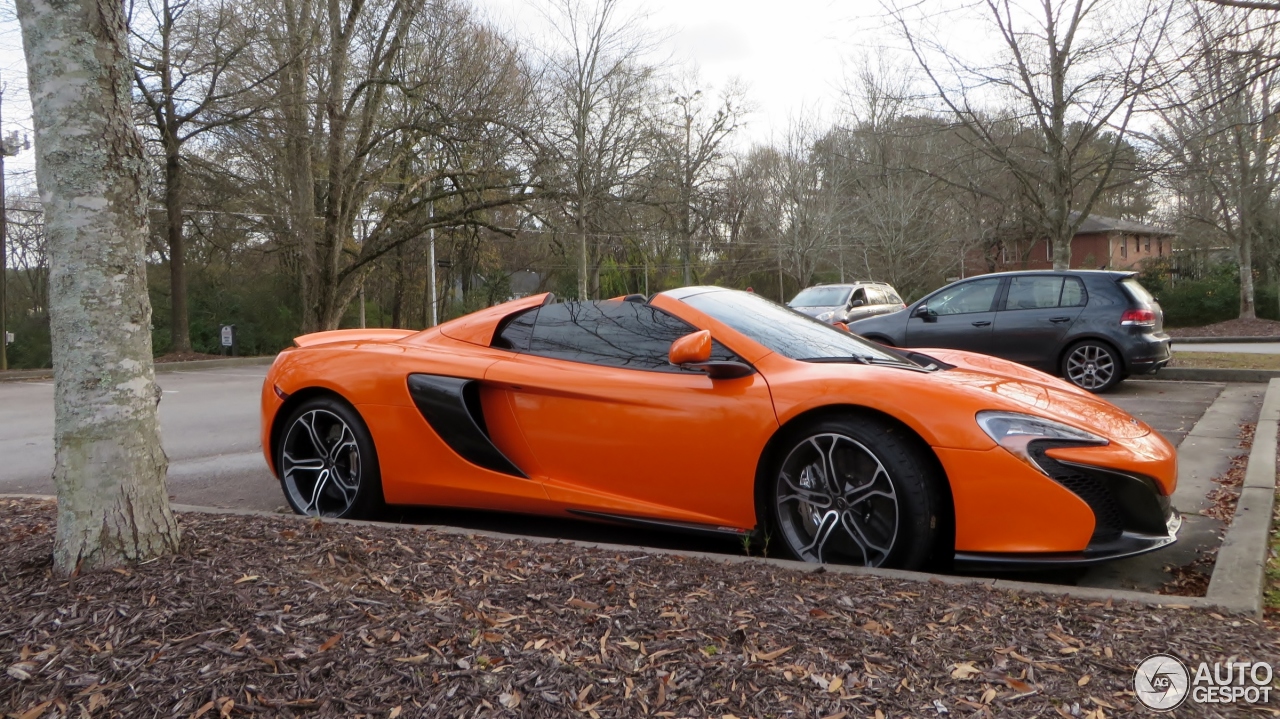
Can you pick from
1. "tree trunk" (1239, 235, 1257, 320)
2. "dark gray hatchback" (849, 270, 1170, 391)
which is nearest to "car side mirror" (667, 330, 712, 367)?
"dark gray hatchback" (849, 270, 1170, 391)

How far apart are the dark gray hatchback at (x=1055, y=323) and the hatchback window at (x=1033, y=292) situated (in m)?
0.01

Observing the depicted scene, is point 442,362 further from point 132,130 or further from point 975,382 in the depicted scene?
point 975,382

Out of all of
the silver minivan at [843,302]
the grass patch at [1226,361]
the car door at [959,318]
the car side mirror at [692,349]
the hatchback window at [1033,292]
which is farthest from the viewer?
the silver minivan at [843,302]

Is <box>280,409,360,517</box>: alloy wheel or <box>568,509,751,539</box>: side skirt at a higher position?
<box>280,409,360,517</box>: alloy wheel

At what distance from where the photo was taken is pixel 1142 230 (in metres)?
55.3

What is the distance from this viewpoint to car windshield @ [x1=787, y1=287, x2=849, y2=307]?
64.5 feet

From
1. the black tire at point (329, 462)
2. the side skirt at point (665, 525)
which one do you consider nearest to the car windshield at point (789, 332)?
the side skirt at point (665, 525)

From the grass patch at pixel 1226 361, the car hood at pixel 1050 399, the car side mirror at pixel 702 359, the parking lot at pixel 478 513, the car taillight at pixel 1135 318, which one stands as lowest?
the parking lot at pixel 478 513

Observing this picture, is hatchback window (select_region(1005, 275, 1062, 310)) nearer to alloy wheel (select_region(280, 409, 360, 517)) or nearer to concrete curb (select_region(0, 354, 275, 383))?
alloy wheel (select_region(280, 409, 360, 517))

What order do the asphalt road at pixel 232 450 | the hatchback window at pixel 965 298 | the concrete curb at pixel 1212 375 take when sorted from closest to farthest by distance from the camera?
the asphalt road at pixel 232 450, the hatchback window at pixel 965 298, the concrete curb at pixel 1212 375

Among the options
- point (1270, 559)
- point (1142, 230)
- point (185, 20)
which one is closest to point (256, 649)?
point (1270, 559)

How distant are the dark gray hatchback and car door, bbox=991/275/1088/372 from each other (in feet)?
0.04

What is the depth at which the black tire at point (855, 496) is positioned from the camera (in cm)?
339

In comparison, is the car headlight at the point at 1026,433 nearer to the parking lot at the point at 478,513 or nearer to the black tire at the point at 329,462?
the parking lot at the point at 478,513
